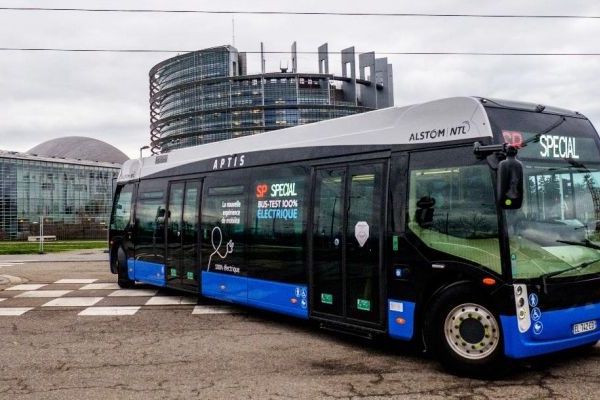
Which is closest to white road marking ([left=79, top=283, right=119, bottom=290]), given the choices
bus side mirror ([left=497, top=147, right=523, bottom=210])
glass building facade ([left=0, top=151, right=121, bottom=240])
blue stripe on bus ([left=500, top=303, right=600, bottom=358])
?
blue stripe on bus ([left=500, top=303, right=600, bottom=358])

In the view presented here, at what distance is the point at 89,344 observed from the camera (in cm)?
715

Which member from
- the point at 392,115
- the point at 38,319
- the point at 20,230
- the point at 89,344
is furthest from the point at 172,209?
the point at 20,230

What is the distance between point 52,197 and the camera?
8544 cm

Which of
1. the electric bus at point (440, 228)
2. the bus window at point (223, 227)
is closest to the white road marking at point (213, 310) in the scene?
the bus window at point (223, 227)

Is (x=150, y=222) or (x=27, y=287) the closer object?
(x=150, y=222)

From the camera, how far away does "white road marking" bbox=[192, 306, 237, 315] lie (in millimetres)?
9555

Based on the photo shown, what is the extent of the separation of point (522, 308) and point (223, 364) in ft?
10.0

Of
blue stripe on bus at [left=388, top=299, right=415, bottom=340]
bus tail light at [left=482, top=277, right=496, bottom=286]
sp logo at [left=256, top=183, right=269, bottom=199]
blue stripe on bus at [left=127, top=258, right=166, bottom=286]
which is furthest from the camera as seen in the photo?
blue stripe on bus at [left=127, top=258, right=166, bottom=286]

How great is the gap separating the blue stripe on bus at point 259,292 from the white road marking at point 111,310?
1280mm

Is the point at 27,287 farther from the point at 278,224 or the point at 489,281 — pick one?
the point at 489,281

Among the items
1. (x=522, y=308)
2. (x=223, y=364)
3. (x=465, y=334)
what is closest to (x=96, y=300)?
(x=223, y=364)

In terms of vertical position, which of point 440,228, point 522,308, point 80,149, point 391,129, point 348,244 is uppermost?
point 80,149

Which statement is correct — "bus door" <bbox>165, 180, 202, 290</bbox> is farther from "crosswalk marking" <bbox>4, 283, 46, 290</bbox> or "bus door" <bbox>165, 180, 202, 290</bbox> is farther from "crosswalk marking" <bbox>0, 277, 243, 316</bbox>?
"crosswalk marking" <bbox>4, 283, 46, 290</bbox>

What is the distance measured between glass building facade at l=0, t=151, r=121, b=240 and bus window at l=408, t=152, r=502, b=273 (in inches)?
2910
